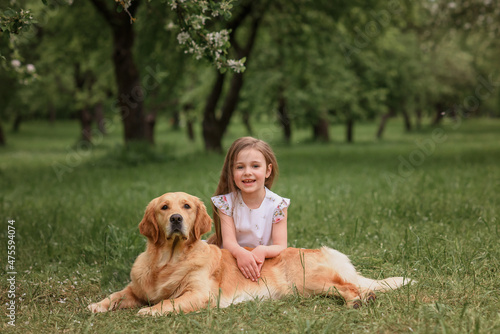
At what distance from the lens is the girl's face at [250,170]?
397 centimetres

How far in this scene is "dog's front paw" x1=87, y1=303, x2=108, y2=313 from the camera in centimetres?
340

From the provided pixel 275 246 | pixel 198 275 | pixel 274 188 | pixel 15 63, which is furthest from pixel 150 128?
pixel 198 275

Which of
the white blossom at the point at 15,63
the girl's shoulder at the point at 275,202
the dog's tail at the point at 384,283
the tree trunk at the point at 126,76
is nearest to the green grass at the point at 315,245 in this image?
the dog's tail at the point at 384,283

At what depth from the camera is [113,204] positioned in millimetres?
6789

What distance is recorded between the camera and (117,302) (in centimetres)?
351

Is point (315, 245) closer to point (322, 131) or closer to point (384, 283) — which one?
point (384, 283)

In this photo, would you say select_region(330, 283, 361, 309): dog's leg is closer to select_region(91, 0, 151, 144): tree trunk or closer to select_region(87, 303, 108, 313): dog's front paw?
select_region(87, 303, 108, 313): dog's front paw

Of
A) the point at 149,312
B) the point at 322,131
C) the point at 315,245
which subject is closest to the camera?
the point at 149,312

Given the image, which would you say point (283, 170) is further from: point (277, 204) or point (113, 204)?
point (277, 204)

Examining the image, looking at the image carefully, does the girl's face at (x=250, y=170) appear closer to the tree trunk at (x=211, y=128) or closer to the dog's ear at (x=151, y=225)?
the dog's ear at (x=151, y=225)

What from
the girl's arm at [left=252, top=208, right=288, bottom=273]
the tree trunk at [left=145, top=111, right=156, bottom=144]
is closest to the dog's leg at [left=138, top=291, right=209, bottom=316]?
the girl's arm at [left=252, top=208, right=288, bottom=273]

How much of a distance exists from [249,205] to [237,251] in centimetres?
48

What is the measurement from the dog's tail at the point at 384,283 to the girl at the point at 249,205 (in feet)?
2.34

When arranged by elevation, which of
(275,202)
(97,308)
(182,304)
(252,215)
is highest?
(275,202)
